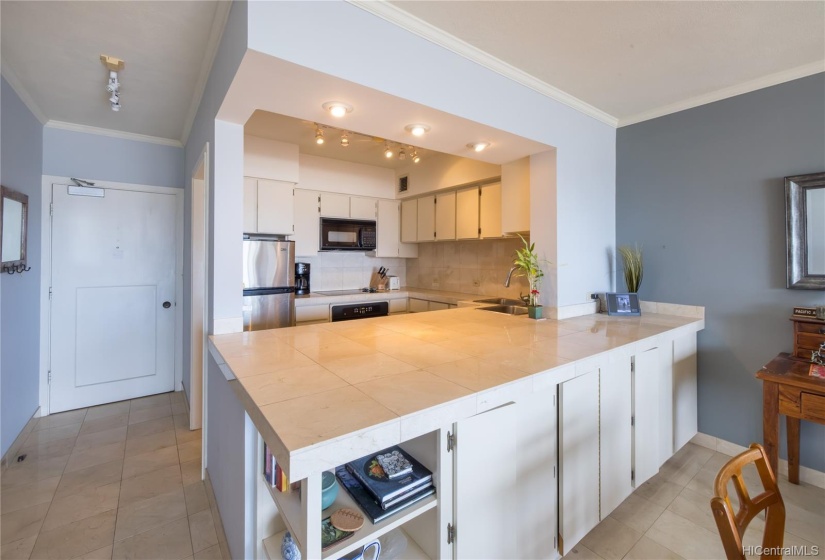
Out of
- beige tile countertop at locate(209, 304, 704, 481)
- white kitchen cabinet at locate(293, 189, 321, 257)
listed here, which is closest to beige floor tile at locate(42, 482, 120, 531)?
beige tile countertop at locate(209, 304, 704, 481)

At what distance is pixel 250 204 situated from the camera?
11.1 ft

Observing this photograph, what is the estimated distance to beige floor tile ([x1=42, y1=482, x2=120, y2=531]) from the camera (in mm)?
1884

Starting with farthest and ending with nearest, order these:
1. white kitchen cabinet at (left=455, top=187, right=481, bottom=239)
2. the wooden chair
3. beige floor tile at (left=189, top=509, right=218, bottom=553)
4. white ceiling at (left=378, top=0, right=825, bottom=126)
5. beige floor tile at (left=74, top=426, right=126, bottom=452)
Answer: white kitchen cabinet at (left=455, top=187, right=481, bottom=239) → beige floor tile at (left=74, top=426, right=126, bottom=452) → beige floor tile at (left=189, top=509, right=218, bottom=553) → white ceiling at (left=378, top=0, right=825, bottom=126) → the wooden chair

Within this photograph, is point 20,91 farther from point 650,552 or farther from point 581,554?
point 650,552

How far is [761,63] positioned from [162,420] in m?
4.96

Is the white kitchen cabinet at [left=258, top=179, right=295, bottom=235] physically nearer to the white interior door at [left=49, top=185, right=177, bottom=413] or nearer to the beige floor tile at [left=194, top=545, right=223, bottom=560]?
the white interior door at [left=49, top=185, right=177, bottom=413]

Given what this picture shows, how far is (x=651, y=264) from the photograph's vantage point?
2777 mm

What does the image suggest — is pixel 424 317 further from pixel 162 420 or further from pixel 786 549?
pixel 162 420

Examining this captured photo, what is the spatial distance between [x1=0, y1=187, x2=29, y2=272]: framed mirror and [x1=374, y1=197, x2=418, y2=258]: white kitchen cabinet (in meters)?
3.02

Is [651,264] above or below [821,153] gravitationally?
below

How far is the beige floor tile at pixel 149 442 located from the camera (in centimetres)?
257

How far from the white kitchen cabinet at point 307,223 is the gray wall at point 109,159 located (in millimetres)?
1167

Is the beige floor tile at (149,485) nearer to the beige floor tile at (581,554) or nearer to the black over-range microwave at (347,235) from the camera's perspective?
the beige floor tile at (581,554)

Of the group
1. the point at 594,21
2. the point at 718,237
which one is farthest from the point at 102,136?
the point at 718,237
